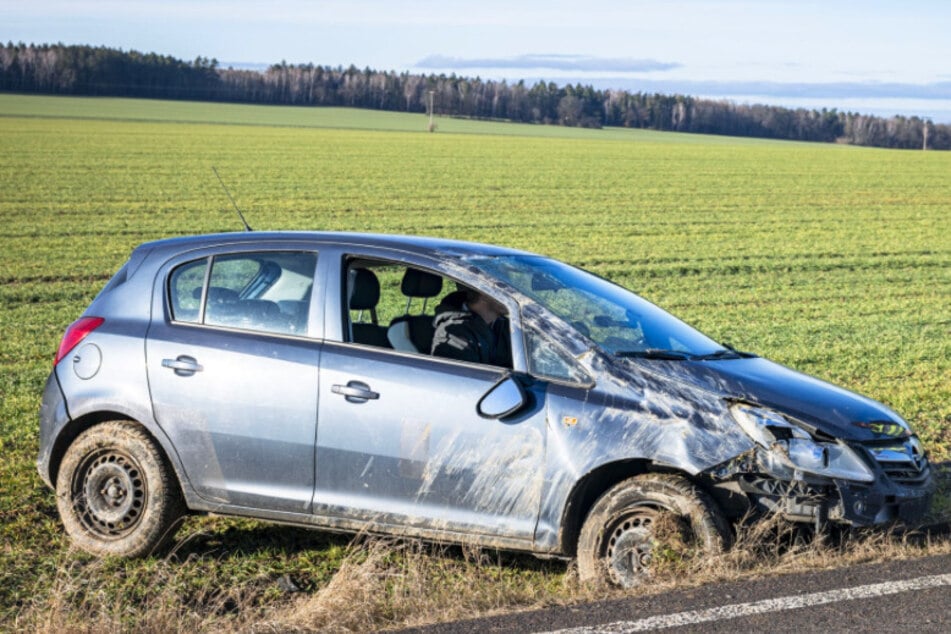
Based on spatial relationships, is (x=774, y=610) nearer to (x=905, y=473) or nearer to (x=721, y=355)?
(x=905, y=473)

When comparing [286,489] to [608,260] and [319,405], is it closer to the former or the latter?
[319,405]

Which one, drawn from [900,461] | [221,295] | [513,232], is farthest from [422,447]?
[513,232]

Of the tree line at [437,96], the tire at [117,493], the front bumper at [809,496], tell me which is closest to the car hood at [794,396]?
the front bumper at [809,496]

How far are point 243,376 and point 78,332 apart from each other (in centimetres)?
106

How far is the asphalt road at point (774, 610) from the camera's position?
4.57 metres

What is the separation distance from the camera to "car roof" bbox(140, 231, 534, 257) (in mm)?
5969

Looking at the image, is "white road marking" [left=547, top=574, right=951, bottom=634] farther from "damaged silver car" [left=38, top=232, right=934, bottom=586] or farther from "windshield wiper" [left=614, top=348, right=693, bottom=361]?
"windshield wiper" [left=614, top=348, right=693, bottom=361]

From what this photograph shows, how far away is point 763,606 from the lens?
4.80 meters

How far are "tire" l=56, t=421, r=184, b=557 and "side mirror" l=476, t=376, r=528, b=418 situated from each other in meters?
1.67

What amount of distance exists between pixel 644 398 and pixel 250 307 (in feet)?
6.57

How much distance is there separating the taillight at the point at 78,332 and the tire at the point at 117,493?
0.45 m

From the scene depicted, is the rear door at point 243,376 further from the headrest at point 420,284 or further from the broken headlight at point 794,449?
the broken headlight at point 794,449

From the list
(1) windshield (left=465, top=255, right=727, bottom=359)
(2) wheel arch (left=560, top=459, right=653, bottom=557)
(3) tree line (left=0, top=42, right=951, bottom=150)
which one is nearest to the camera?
(2) wheel arch (left=560, top=459, right=653, bottom=557)

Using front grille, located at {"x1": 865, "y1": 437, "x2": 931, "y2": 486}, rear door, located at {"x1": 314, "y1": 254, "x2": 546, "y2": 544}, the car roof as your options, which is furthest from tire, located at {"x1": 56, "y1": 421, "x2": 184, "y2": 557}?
front grille, located at {"x1": 865, "y1": 437, "x2": 931, "y2": 486}
